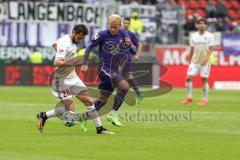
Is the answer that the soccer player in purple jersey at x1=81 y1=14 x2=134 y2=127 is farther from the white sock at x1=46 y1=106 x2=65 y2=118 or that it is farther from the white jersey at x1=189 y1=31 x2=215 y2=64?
the white jersey at x1=189 y1=31 x2=215 y2=64

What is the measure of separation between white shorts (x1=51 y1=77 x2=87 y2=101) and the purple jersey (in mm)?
1310

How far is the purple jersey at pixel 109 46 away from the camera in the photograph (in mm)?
15367

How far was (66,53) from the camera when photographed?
13.8 m

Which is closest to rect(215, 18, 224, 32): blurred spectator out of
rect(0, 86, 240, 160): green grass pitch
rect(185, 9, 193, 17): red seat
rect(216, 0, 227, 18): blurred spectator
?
rect(216, 0, 227, 18): blurred spectator

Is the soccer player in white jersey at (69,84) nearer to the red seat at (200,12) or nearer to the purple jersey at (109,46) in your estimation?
the purple jersey at (109,46)

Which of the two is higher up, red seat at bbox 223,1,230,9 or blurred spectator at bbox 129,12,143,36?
red seat at bbox 223,1,230,9

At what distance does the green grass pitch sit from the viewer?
11.1 metres

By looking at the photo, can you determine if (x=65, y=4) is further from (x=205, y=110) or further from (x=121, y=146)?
(x=121, y=146)

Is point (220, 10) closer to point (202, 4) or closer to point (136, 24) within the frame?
point (202, 4)

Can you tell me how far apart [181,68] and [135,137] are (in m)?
19.5

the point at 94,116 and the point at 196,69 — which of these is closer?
the point at 94,116

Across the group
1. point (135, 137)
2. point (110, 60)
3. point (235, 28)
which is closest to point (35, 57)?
point (235, 28)

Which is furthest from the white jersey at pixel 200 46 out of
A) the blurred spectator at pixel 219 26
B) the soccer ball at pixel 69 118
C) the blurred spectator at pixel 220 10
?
the blurred spectator at pixel 220 10

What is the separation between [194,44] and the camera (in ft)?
74.7
